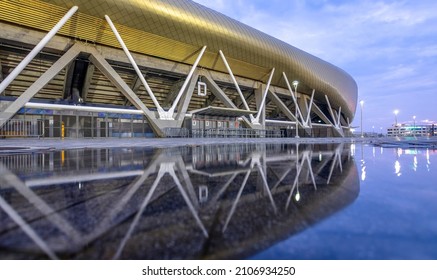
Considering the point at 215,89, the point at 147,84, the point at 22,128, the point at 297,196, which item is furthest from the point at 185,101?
the point at 297,196

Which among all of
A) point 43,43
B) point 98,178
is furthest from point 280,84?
point 98,178

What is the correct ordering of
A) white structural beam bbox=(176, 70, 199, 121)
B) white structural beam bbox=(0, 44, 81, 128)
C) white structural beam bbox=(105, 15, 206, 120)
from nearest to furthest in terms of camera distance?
1. white structural beam bbox=(0, 44, 81, 128)
2. white structural beam bbox=(105, 15, 206, 120)
3. white structural beam bbox=(176, 70, 199, 121)

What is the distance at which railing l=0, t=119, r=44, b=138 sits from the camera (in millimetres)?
19044

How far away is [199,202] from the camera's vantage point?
2.58 meters

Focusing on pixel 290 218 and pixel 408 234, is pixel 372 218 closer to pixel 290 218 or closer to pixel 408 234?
pixel 408 234

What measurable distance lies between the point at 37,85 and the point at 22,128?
175 inches

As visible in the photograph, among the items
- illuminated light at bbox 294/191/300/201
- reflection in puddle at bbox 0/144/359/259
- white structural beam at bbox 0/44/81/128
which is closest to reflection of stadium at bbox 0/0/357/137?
white structural beam at bbox 0/44/81/128

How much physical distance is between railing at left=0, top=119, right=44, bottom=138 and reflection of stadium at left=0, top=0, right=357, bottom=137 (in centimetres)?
10

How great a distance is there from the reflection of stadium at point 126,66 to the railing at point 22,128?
0.10 metres

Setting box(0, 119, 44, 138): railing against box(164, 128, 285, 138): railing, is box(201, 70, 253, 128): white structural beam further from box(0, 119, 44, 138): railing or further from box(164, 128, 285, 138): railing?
Result: box(0, 119, 44, 138): railing

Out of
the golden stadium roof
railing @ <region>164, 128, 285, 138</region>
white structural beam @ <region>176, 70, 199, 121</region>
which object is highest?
the golden stadium roof

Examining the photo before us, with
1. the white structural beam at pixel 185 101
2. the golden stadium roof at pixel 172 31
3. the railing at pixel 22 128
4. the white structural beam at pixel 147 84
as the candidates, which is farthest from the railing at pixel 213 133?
the railing at pixel 22 128

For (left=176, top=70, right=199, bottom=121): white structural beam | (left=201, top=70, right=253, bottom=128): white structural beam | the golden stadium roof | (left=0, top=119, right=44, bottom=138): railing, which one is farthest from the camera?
(left=201, top=70, right=253, bottom=128): white structural beam

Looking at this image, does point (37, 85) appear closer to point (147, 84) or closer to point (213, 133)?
point (147, 84)
